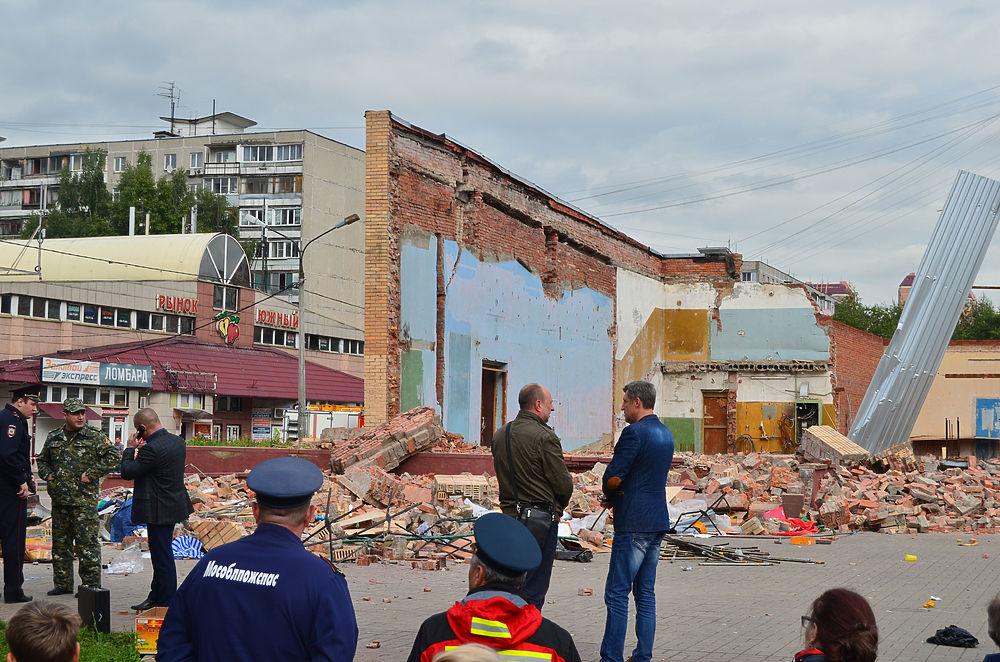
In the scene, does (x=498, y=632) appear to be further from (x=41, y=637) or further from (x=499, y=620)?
(x=41, y=637)

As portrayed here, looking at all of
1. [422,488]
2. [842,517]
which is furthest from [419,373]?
[842,517]

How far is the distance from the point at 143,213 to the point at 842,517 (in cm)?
5956

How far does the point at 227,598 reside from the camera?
11.3 feet

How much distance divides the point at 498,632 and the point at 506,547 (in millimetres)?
372

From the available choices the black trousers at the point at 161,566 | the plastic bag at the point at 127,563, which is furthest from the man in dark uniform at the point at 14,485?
the plastic bag at the point at 127,563

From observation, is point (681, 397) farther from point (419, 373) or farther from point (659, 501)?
point (659, 501)

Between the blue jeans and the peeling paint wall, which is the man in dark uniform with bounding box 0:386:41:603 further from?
the peeling paint wall

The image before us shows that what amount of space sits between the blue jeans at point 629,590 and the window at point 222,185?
72.6 metres

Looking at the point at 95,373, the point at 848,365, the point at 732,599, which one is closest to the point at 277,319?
the point at 95,373

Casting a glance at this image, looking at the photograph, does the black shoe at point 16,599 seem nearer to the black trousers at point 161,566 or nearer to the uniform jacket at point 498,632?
the black trousers at point 161,566

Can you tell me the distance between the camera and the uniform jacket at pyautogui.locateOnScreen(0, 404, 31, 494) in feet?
32.2

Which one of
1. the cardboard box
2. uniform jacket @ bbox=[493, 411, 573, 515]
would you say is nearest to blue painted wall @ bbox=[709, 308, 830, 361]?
uniform jacket @ bbox=[493, 411, 573, 515]

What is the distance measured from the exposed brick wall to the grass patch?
3243 centimetres

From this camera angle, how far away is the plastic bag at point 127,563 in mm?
12234
